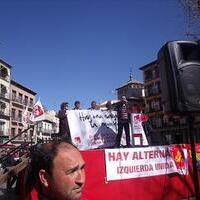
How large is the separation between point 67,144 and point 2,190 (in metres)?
5.51

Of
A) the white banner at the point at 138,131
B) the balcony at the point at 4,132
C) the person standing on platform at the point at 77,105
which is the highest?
the balcony at the point at 4,132

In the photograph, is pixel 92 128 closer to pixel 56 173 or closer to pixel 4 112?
pixel 56 173

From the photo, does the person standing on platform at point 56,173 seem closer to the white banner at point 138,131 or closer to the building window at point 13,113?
the white banner at point 138,131

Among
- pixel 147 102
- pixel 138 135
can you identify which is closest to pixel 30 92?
pixel 147 102

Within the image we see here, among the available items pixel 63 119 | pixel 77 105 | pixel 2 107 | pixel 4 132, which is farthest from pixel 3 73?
pixel 63 119

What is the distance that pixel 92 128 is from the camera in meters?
11.9

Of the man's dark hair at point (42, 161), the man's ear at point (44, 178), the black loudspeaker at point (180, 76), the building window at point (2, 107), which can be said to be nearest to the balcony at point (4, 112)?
the building window at point (2, 107)

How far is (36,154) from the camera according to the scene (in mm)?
2053

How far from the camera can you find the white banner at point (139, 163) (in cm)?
899

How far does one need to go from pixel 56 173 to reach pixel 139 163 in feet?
25.7

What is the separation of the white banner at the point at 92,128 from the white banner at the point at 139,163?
2109 millimetres

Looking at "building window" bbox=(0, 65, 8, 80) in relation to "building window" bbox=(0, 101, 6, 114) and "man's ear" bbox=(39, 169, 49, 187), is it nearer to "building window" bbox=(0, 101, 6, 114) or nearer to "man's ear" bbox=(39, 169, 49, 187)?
"building window" bbox=(0, 101, 6, 114)

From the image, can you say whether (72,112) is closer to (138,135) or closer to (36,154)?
(138,135)

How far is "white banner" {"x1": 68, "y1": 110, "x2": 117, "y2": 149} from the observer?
11.5 metres
